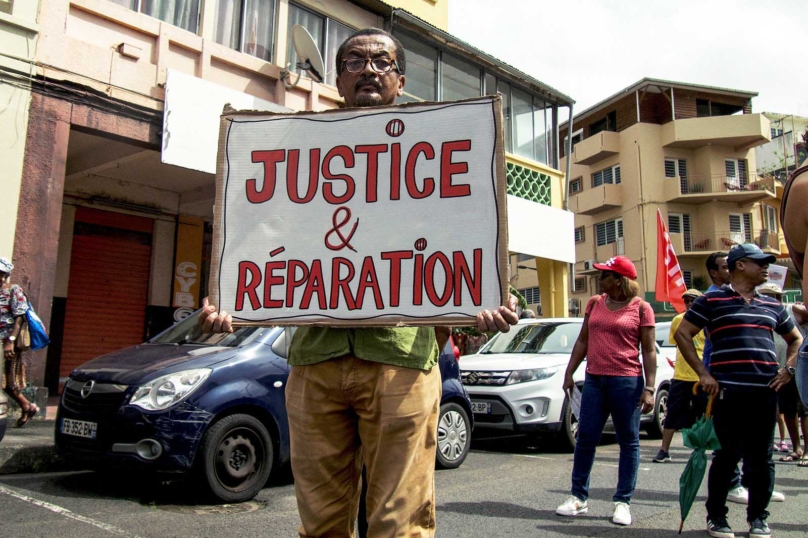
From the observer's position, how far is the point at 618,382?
477 centimetres

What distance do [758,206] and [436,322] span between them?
4096cm

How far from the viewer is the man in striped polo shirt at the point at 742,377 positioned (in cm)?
412

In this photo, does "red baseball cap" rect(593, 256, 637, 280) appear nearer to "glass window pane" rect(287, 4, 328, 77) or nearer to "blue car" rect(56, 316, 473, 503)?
"blue car" rect(56, 316, 473, 503)

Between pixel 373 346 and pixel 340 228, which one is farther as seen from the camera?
pixel 340 228

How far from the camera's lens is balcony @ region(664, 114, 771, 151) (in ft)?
115

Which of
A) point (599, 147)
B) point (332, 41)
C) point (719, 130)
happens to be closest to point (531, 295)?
point (599, 147)

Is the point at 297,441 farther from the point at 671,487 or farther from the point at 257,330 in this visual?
the point at 671,487

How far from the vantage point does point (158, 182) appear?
1197 centimetres

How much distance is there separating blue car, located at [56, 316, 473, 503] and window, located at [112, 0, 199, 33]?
614 cm

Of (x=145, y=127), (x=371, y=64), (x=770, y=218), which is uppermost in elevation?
(x=770, y=218)

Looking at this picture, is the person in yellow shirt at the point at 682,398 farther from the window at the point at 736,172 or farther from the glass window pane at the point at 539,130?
the window at the point at 736,172

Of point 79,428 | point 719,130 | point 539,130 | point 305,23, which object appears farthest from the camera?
point 719,130

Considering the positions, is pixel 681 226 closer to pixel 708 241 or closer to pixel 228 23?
pixel 708 241

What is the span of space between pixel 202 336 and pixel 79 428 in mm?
1242
